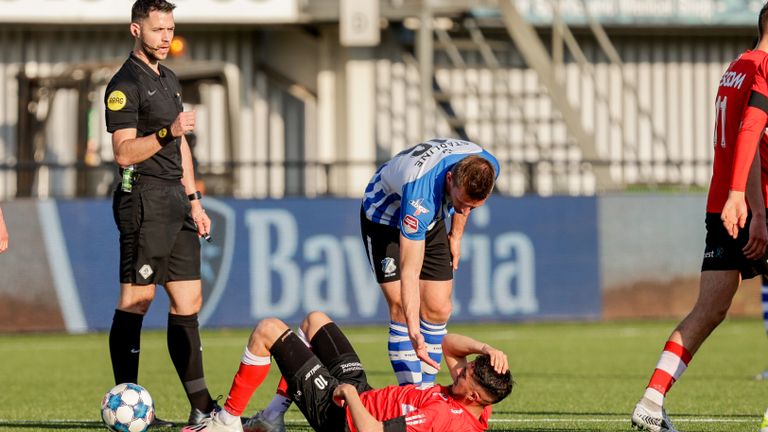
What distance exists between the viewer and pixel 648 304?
55.2 ft

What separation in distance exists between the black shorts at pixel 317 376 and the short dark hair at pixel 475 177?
1037mm

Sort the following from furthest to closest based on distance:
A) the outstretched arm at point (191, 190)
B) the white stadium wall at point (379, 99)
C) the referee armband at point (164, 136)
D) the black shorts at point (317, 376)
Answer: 1. the white stadium wall at point (379, 99)
2. the outstretched arm at point (191, 190)
3. the referee armband at point (164, 136)
4. the black shorts at point (317, 376)

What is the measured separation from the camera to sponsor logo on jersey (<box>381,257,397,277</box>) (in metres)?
7.82

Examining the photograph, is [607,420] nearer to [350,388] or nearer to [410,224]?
[410,224]

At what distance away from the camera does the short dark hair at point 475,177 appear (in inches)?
260

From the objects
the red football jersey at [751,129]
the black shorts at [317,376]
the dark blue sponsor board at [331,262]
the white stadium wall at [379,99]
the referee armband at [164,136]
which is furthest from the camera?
the white stadium wall at [379,99]

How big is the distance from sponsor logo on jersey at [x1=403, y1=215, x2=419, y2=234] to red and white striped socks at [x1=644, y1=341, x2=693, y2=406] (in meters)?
1.45

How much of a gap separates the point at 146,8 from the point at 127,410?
2.21 meters

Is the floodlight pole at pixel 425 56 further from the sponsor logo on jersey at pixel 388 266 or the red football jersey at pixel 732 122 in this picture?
the red football jersey at pixel 732 122

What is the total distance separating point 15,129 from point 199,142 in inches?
120

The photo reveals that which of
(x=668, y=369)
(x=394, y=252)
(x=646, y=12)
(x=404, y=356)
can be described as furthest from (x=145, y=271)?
(x=646, y=12)

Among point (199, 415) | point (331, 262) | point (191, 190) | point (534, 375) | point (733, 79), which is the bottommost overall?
point (534, 375)

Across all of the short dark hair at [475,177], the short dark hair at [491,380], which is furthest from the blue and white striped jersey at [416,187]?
the short dark hair at [491,380]

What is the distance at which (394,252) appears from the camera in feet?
25.7
